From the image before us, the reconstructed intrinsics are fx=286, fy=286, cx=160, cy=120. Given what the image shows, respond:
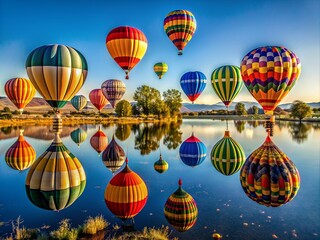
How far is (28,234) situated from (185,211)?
356cm

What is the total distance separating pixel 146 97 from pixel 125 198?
44.5 m

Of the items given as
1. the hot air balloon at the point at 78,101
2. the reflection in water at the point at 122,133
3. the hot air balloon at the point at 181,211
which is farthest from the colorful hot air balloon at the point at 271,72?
the hot air balloon at the point at 78,101

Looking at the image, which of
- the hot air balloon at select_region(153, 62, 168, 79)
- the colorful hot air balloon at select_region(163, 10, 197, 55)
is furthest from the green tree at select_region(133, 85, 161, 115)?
the colorful hot air balloon at select_region(163, 10, 197, 55)

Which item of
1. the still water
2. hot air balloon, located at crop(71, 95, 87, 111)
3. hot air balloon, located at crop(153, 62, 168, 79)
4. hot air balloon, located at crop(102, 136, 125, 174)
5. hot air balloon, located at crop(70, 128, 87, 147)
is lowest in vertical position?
the still water

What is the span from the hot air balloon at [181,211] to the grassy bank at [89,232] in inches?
16.3

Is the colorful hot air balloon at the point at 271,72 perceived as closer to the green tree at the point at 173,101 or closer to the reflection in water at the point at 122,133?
the reflection in water at the point at 122,133

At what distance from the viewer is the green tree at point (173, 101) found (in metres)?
54.1

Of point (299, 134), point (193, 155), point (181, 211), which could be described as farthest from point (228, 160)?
point (299, 134)

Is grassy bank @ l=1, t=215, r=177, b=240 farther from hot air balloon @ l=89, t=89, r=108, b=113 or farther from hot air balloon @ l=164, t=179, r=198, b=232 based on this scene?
hot air balloon @ l=89, t=89, r=108, b=113

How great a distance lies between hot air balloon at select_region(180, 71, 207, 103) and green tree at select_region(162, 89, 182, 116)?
90.0 feet

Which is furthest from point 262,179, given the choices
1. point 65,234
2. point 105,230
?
point 65,234

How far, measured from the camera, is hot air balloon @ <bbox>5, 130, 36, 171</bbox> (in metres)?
12.4

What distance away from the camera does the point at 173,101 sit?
54.3 meters

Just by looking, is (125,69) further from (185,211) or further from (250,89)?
(185,211)
